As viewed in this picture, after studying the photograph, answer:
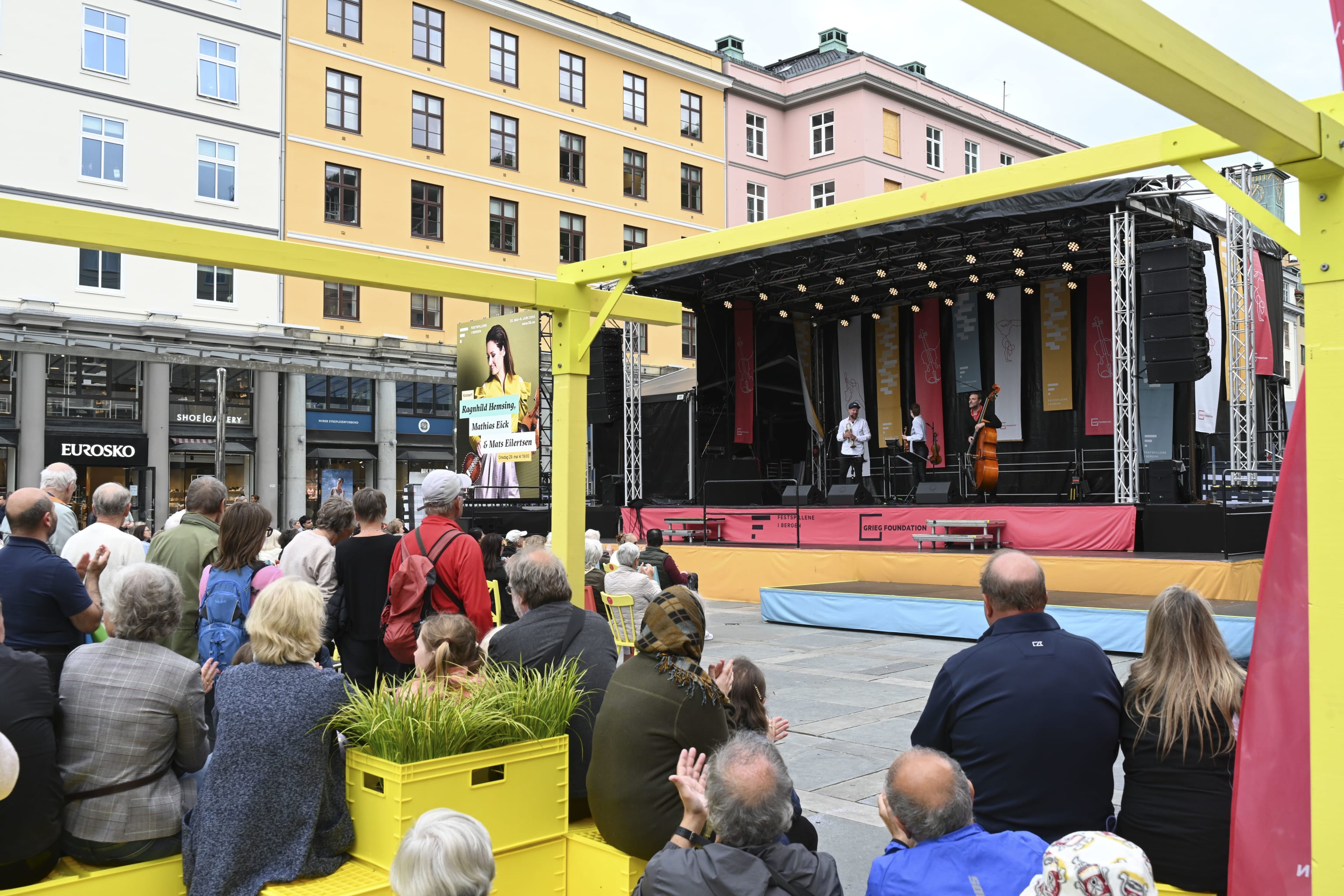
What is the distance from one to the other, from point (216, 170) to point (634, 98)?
13629 mm

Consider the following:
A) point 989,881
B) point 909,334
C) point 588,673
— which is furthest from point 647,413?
point 989,881

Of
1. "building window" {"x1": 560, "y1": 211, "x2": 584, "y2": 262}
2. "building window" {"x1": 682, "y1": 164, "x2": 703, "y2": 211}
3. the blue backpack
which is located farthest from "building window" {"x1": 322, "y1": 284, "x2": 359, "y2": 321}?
the blue backpack

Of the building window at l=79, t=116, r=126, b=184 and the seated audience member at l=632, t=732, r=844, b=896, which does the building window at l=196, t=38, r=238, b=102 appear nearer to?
the building window at l=79, t=116, r=126, b=184

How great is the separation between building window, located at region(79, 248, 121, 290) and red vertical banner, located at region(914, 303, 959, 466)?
1867 centimetres

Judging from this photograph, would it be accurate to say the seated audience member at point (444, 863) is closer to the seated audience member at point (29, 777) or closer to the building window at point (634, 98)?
the seated audience member at point (29, 777)

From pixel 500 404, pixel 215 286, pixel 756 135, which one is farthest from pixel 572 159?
pixel 500 404

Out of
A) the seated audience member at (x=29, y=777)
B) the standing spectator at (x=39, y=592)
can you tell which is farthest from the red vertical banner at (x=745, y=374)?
the seated audience member at (x=29, y=777)

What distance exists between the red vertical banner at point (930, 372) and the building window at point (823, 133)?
673 inches

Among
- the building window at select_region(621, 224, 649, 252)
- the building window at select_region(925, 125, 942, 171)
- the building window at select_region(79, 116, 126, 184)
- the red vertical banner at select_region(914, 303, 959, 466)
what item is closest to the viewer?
the red vertical banner at select_region(914, 303, 959, 466)

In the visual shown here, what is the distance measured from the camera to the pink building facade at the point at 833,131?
116ft

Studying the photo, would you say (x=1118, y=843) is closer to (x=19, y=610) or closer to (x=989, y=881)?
(x=989, y=881)

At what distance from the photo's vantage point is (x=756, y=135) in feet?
122

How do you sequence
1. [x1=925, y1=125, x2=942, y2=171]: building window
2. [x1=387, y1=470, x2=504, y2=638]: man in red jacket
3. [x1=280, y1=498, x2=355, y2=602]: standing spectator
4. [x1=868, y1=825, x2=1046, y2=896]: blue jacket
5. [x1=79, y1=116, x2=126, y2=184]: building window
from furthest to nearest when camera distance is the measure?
[x1=925, y1=125, x2=942, y2=171]: building window, [x1=79, y1=116, x2=126, y2=184]: building window, [x1=280, y1=498, x2=355, y2=602]: standing spectator, [x1=387, y1=470, x2=504, y2=638]: man in red jacket, [x1=868, y1=825, x2=1046, y2=896]: blue jacket

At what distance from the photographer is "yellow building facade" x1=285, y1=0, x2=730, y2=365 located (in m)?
28.3
